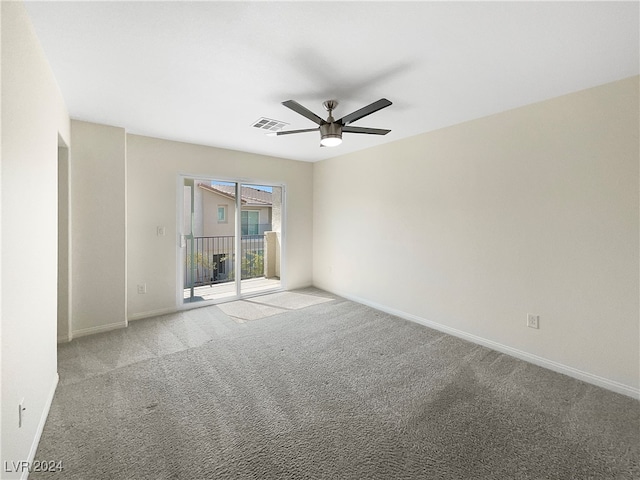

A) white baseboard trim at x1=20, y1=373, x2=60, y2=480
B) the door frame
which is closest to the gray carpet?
white baseboard trim at x1=20, y1=373, x2=60, y2=480

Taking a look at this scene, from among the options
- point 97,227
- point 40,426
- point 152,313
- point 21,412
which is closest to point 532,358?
point 21,412

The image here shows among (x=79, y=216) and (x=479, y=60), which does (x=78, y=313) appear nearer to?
(x=79, y=216)

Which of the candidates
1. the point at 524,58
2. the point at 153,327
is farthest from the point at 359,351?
the point at 524,58

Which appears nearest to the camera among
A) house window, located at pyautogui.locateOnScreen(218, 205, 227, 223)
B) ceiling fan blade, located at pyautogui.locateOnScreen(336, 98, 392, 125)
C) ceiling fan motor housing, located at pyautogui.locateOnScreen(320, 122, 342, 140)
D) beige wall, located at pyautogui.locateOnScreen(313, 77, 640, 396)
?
ceiling fan blade, located at pyautogui.locateOnScreen(336, 98, 392, 125)

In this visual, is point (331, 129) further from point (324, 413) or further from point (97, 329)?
point (97, 329)

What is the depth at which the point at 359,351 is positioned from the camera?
296cm

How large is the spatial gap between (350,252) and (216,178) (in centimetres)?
249

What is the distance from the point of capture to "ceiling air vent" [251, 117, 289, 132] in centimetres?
317

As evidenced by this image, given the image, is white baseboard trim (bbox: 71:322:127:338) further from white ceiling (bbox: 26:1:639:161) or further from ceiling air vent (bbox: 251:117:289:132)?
ceiling air vent (bbox: 251:117:289:132)

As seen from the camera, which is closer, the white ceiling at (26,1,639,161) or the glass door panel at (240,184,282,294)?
the white ceiling at (26,1,639,161)

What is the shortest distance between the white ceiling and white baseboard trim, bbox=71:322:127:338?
7.93 ft

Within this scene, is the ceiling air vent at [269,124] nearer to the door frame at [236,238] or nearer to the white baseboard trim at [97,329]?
the door frame at [236,238]

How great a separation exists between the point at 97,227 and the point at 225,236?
5.89 ft

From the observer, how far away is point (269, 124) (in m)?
3.30
